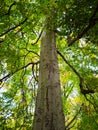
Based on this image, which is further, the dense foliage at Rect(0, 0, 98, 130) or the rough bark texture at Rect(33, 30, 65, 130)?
the dense foliage at Rect(0, 0, 98, 130)

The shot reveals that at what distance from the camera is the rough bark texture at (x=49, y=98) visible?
303cm

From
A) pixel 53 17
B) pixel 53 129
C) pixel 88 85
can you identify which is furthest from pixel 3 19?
pixel 88 85

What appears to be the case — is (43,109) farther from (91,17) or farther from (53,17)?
(53,17)

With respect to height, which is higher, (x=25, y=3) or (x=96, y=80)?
(x=25, y=3)

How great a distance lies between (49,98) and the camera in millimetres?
3357

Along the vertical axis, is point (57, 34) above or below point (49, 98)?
above

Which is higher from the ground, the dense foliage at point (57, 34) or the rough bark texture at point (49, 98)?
the dense foliage at point (57, 34)

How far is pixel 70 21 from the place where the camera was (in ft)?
12.2

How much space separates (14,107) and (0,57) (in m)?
1.47

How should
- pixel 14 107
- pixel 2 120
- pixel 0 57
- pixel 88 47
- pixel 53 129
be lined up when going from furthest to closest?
pixel 88 47, pixel 14 107, pixel 0 57, pixel 2 120, pixel 53 129

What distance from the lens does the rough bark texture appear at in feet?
9.95

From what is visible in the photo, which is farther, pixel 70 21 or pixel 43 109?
pixel 70 21

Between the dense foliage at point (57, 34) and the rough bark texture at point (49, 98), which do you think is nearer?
the rough bark texture at point (49, 98)

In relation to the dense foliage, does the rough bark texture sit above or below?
below
